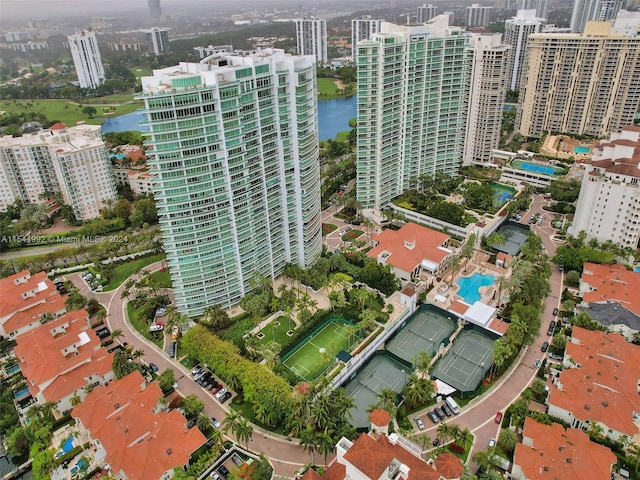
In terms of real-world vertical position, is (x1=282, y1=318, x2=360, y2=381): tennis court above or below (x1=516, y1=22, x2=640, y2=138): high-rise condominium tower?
below

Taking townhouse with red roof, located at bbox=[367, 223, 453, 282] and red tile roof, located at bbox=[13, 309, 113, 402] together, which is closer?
red tile roof, located at bbox=[13, 309, 113, 402]

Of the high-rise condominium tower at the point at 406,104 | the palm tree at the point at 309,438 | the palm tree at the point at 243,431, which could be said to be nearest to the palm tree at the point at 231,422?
the palm tree at the point at 243,431

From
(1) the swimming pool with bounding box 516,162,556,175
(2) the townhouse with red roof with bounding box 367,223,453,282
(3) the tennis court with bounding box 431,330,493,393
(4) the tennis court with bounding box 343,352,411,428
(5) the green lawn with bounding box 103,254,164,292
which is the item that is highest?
(1) the swimming pool with bounding box 516,162,556,175

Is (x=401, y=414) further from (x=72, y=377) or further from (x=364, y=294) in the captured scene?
(x=72, y=377)

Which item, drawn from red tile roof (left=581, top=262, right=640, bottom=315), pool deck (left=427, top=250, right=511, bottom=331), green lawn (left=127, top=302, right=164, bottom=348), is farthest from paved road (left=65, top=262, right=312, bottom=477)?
red tile roof (left=581, top=262, right=640, bottom=315)

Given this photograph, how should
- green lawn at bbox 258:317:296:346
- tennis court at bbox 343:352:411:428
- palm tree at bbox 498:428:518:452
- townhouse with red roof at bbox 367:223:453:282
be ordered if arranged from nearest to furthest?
palm tree at bbox 498:428:518:452
tennis court at bbox 343:352:411:428
green lawn at bbox 258:317:296:346
townhouse with red roof at bbox 367:223:453:282

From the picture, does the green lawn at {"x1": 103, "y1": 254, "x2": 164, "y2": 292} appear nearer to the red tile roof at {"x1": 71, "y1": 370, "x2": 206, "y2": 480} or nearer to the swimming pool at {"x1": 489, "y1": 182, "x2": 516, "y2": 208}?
the red tile roof at {"x1": 71, "y1": 370, "x2": 206, "y2": 480}

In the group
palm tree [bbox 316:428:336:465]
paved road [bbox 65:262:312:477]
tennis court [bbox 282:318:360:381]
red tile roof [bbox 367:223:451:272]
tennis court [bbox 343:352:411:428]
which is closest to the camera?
palm tree [bbox 316:428:336:465]
